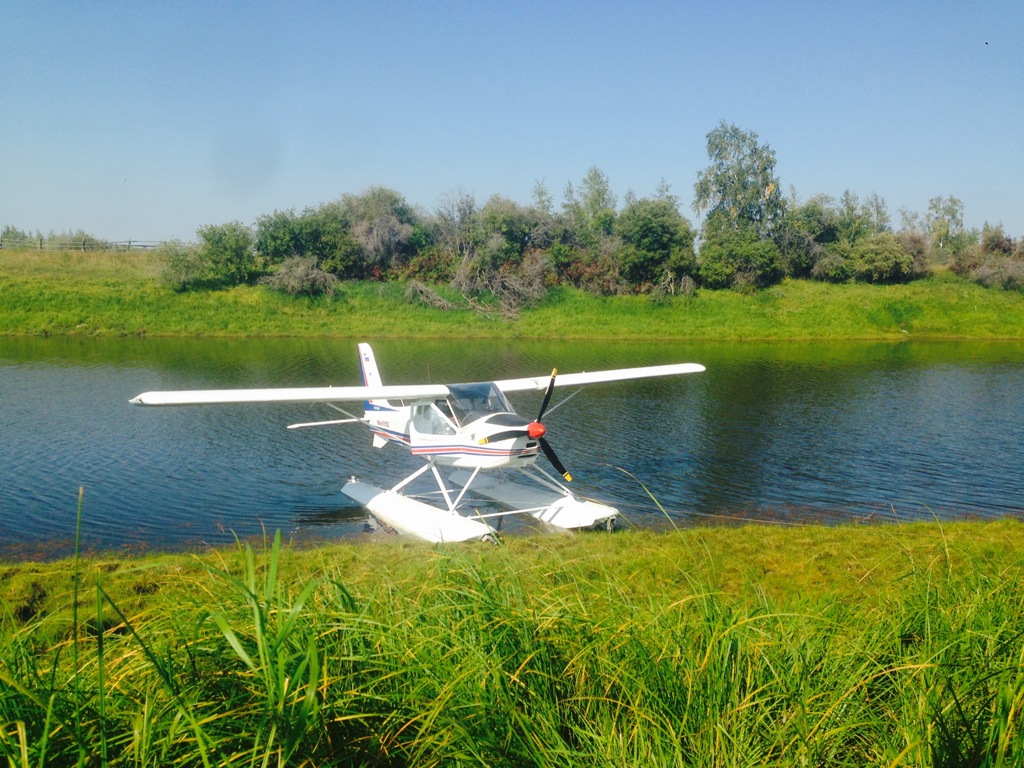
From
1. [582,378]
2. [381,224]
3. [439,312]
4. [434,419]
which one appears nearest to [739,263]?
[439,312]

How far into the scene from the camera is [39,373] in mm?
25938

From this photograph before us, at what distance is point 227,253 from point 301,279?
16.3 ft

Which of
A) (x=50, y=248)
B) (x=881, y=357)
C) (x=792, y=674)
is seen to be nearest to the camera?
(x=792, y=674)

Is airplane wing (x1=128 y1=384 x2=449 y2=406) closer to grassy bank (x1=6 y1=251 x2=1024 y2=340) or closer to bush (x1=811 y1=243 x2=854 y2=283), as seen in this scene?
grassy bank (x1=6 y1=251 x2=1024 y2=340)

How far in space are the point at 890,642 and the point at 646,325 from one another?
135 feet

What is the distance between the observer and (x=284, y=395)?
492 inches

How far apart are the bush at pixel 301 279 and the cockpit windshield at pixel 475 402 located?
3499 cm

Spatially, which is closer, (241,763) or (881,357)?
(241,763)

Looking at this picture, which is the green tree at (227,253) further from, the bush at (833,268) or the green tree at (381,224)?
the bush at (833,268)

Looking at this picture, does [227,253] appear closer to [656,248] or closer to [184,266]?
[184,266]

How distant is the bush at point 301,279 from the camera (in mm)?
44625

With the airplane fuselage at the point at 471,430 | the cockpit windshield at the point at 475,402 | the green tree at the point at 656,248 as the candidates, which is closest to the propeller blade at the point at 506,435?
the airplane fuselage at the point at 471,430

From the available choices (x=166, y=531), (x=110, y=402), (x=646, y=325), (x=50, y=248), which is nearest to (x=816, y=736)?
(x=166, y=531)

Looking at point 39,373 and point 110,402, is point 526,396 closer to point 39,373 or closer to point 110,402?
point 110,402
